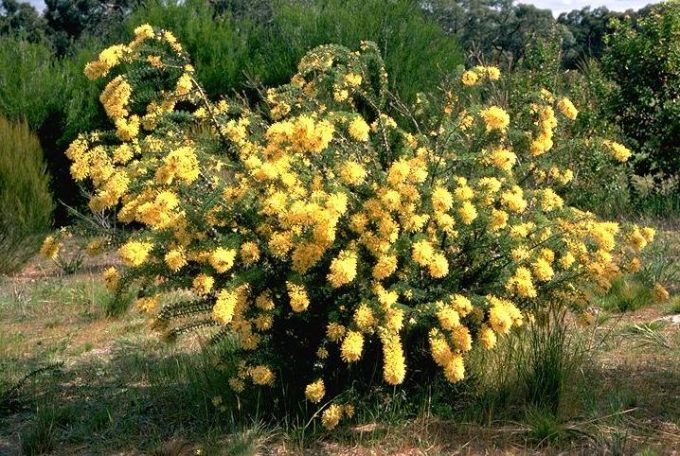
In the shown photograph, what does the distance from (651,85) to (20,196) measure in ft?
20.3

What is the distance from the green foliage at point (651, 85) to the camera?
8320 mm

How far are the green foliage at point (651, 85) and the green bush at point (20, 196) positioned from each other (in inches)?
223

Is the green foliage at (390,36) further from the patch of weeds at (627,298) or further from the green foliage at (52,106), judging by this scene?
the patch of weeds at (627,298)

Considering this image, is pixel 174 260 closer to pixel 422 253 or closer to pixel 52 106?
pixel 422 253

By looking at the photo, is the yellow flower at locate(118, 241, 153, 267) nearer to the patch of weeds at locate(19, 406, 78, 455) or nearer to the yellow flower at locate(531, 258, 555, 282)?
the patch of weeds at locate(19, 406, 78, 455)

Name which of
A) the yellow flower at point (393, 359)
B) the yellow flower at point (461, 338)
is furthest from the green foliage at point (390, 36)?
the yellow flower at point (393, 359)

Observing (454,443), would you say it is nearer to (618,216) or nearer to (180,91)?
(180,91)

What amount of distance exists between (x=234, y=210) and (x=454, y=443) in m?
1.31

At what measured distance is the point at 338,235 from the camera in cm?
347

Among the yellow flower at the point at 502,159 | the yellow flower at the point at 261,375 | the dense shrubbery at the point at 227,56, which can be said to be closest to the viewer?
the yellow flower at the point at 261,375

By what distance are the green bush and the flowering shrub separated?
13.1 feet

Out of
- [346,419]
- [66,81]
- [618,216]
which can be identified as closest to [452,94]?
[346,419]

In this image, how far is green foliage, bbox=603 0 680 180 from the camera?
8320 millimetres

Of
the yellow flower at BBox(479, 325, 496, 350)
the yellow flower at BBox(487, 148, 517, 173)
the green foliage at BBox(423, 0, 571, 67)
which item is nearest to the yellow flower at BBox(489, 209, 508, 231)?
the yellow flower at BBox(487, 148, 517, 173)
